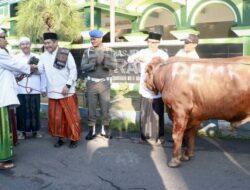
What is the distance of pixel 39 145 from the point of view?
21.6 feet

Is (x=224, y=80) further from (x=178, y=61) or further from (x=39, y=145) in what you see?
(x=39, y=145)

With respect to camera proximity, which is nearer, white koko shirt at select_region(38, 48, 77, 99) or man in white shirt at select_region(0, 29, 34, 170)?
man in white shirt at select_region(0, 29, 34, 170)

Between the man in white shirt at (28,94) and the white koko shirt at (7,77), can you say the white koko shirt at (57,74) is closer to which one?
the man in white shirt at (28,94)

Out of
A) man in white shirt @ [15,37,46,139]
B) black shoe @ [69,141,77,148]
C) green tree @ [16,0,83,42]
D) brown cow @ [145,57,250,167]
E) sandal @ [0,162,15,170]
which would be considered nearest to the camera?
brown cow @ [145,57,250,167]

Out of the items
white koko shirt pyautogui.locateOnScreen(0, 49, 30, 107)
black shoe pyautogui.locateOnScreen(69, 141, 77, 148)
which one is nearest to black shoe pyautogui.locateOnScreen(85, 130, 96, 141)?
black shoe pyautogui.locateOnScreen(69, 141, 77, 148)

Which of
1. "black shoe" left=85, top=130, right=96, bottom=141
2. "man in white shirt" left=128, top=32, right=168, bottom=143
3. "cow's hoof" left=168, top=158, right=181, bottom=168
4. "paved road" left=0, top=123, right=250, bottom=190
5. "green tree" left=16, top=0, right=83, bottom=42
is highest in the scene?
"green tree" left=16, top=0, right=83, bottom=42

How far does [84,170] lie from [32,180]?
671 millimetres

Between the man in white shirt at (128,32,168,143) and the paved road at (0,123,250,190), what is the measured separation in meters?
0.26

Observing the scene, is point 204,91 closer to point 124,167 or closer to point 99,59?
point 124,167

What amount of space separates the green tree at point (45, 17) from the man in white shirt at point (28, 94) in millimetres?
5339

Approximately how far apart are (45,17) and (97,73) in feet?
19.4

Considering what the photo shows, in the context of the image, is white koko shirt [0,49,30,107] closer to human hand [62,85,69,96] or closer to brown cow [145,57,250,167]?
human hand [62,85,69,96]

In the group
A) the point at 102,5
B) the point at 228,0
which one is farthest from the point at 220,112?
the point at 102,5

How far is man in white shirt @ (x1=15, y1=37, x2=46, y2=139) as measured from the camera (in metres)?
6.75
